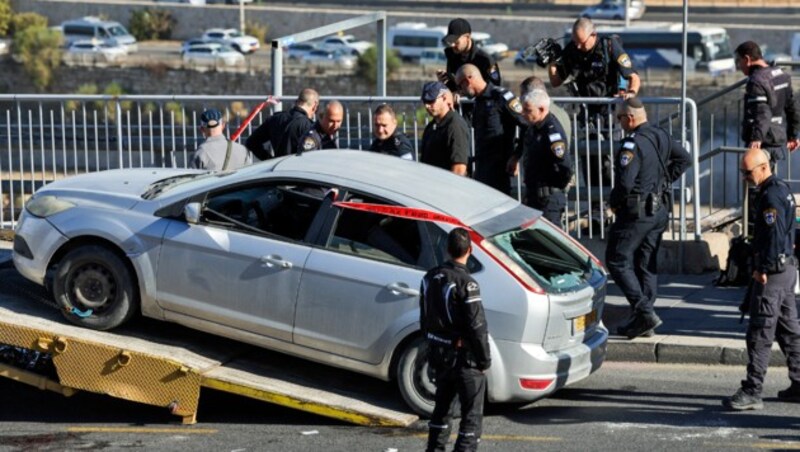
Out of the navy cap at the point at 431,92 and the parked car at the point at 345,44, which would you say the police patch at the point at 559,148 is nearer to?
the navy cap at the point at 431,92

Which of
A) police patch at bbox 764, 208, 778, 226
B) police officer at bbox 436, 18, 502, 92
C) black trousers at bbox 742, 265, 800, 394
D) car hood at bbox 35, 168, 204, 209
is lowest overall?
black trousers at bbox 742, 265, 800, 394

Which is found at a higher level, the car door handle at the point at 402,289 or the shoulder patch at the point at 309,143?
the shoulder patch at the point at 309,143

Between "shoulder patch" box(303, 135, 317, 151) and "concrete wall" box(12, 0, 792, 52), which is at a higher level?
"concrete wall" box(12, 0, 792, 52)

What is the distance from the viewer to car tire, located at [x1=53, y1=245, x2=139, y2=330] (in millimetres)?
9594

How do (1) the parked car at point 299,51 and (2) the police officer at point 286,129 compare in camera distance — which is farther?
(1) the parked car at point 299,51

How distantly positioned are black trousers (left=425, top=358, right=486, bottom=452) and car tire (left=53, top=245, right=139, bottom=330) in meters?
2.61

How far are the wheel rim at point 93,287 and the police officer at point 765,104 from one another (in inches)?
223

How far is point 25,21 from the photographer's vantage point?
6812 cm

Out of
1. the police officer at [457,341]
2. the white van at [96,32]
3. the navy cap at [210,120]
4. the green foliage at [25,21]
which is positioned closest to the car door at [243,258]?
the police officer at [457,341]

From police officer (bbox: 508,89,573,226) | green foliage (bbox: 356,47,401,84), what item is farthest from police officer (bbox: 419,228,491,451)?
green foliage (bbox: 356,47,401,84)

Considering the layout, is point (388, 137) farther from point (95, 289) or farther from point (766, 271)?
point (766, 271)

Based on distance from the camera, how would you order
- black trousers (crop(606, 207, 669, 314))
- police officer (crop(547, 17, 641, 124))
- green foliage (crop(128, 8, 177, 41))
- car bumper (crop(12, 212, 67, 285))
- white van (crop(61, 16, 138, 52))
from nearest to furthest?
1. car bumper (crop(12, 212, 67, 285))
2. black trousers (crop(606, 207, 669, 314))
3. police officer (crop(547, 17, 641, 124))
4. white van (crop(61, 16, 138, 52))
5. green foliage (crop(128, 8, 177, 41))

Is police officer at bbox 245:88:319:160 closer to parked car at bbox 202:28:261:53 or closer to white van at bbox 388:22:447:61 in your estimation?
white van at bbox 388:22:447:61

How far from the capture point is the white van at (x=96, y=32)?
217 ft
